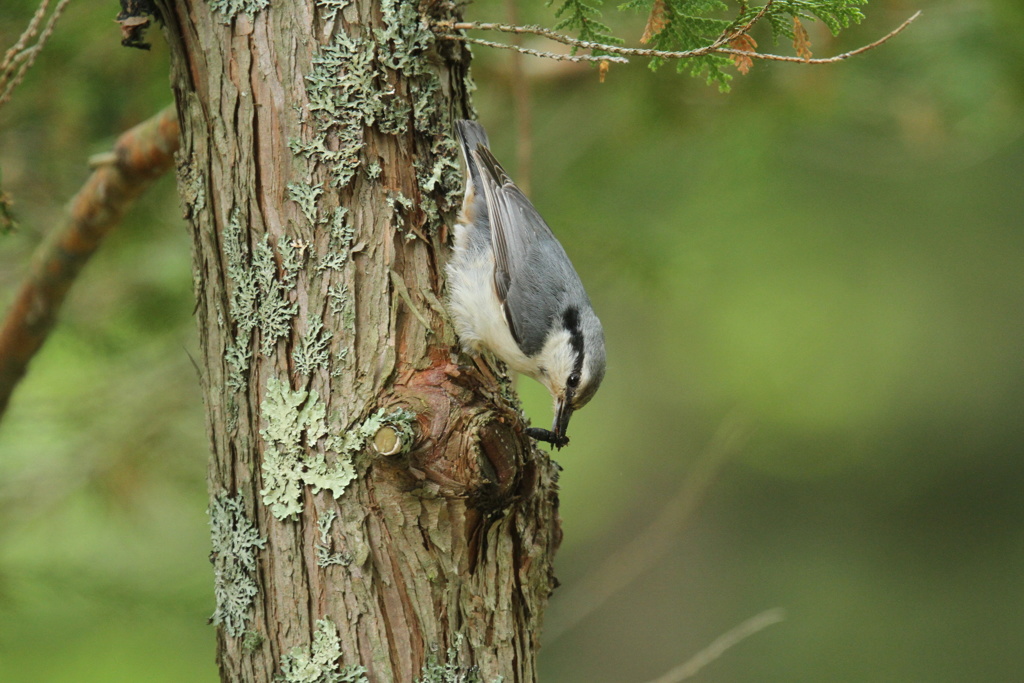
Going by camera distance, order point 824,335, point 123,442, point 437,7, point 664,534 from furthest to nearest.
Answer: point 824,335 → point 123,442 → point 664,534 → point 437,7

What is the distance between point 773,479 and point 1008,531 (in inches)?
76.1

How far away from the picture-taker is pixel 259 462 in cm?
180

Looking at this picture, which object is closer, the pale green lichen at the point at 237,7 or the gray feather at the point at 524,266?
the pale green lichen at the point at 237,7

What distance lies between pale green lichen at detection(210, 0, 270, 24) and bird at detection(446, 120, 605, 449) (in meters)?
0.61

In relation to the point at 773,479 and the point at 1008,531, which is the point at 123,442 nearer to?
the point at 773,479

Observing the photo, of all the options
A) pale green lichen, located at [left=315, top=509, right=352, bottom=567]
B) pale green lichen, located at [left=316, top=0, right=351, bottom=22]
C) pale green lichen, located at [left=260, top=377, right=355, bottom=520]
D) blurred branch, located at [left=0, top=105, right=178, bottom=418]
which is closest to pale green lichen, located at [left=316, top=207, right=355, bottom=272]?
pale green lichen, located at [left=260, top=377, right=355, bottom=520]

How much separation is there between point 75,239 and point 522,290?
1317 millimetres

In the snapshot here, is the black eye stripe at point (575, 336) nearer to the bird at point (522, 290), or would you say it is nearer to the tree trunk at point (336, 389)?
the bird at point (522, 290)

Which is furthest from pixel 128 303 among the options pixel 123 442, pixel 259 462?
pixel 259 462

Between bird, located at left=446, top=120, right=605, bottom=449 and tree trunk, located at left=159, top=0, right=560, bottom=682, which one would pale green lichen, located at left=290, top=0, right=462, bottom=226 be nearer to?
tree trunk, located at left=159, top=0, right=560, bottom=682

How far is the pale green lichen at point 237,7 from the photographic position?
1812mm

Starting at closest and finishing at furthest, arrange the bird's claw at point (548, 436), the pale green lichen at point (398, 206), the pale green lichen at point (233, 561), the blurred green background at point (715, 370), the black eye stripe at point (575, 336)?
the pale green lichen at point (233, 561)
the pale green lichen at point (398, 206)
the bird's claw at point (548, 436)
the black eye stripe at point (575, 336)
the blurred green background at point (715, 370)

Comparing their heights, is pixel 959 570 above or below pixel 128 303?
below

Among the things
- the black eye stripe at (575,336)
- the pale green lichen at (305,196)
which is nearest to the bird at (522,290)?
the black eye stripe at (575,336)
